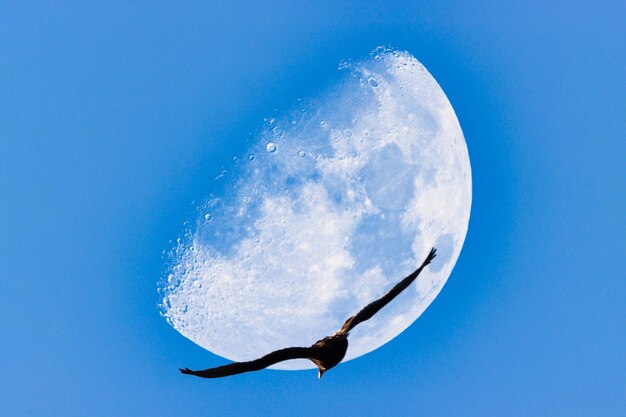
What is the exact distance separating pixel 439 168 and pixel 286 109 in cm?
208

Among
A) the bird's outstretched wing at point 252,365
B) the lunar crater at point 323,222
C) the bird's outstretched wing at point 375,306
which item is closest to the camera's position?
the bird's outstretched wing at point 252,365

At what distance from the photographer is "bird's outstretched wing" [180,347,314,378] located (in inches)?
239

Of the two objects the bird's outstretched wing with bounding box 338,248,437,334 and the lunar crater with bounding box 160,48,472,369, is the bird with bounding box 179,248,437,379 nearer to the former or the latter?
the bird's outstretched wing with bounding box 338,248,437,334

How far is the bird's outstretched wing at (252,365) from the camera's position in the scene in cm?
607

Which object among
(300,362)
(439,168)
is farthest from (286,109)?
(300,362)

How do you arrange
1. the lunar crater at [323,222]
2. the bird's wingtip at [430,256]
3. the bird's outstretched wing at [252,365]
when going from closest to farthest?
the bird's outstretched wing at [252,365] → the lunar crater at [323,222] → the bird's wingtip at [430,256]

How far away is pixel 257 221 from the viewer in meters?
6.25

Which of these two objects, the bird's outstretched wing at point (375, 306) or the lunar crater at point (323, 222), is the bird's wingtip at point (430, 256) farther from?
the lunar crater at point (323, 222)

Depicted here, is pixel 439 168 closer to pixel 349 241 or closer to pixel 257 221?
pixel 349 241

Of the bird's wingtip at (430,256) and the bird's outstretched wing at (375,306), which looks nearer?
the bird's wingtip at (430,256)

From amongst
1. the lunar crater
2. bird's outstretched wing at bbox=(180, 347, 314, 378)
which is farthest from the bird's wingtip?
bird's outstretched wing at bbox=(180, 347, 314, 378)

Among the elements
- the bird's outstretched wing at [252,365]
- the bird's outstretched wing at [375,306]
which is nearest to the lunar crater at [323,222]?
the bird's outstretched wing at [375,306]

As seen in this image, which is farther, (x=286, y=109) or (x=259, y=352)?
(x=259, y=352)

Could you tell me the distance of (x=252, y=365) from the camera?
6.19 meters
